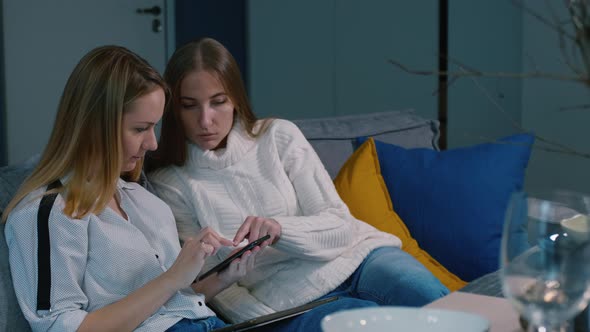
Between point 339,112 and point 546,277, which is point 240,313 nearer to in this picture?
point 546,277

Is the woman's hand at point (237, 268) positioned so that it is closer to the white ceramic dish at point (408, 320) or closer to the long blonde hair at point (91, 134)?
the long blonde hair at point (91, 134)

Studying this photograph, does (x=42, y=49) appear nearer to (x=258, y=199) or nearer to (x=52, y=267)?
(x=258, y=199)

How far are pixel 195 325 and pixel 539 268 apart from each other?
3.30ft

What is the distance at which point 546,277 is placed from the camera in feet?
2.99

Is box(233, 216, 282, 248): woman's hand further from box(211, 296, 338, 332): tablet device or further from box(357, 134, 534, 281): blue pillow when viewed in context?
box(357, 134, 534, 281): blue pillow

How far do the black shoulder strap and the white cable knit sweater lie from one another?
22.4 inches

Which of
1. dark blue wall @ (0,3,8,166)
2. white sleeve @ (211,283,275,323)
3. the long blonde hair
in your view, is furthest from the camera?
dark blue wall @ (0,3,8,166)

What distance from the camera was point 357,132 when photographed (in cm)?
273

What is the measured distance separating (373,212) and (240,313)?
2.04 ft

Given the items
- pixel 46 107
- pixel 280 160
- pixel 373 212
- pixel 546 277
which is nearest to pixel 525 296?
pixel 546 277

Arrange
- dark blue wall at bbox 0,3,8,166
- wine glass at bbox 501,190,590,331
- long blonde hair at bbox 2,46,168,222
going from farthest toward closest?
dark blue wall at bbox 0,3,8,166 < long blonde hair at bbox 2,46,168,222 < wine glass at bbox 501,190,590,331

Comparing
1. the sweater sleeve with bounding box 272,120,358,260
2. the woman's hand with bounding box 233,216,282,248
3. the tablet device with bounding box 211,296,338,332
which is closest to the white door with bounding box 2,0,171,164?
the sweater sleeve with bounding box 272,120,358,260

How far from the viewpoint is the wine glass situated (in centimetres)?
91

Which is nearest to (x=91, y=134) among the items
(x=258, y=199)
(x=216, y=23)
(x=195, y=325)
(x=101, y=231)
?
(x=101, y=231)
